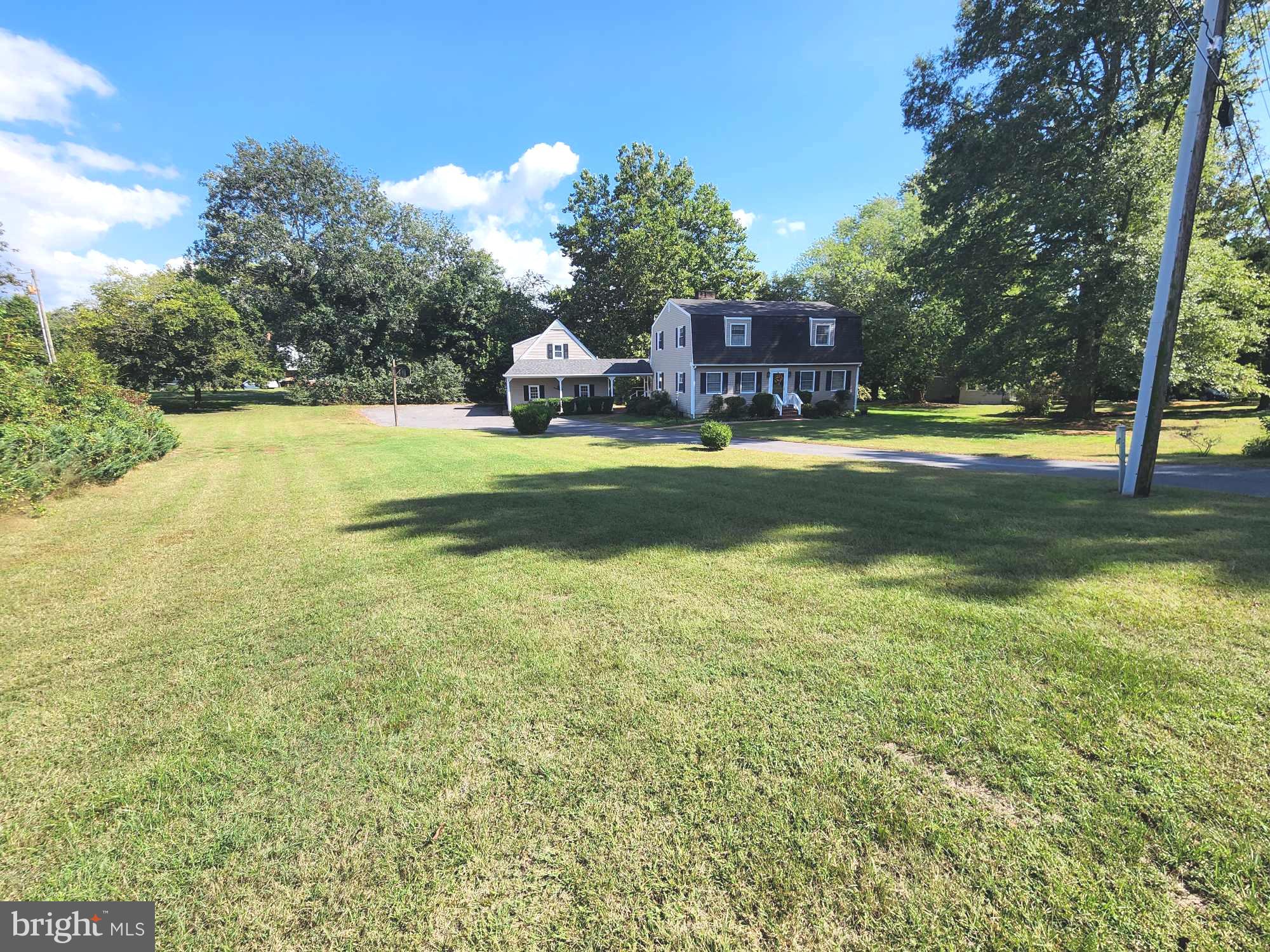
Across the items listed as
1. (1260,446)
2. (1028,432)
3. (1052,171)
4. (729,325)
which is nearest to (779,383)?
(729,325)

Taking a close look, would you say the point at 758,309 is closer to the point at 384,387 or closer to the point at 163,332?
the point at 384,387

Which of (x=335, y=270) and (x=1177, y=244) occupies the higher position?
(x=335, y=270)

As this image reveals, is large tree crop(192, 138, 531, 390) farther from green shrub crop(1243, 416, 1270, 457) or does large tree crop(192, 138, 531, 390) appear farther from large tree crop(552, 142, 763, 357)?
green shrub crop(1243, 416, 1270, 457)

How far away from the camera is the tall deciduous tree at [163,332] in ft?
102

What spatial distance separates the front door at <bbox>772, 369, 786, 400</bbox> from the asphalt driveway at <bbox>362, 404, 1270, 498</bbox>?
861 cm

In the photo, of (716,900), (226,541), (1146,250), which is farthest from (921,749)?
(1146,250)

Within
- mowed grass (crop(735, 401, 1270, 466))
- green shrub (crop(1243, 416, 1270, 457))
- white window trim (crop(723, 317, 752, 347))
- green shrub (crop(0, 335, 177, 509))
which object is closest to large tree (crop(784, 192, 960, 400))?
mowed grass (crop(735, 401, 1270, 466))

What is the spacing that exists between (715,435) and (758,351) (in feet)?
47.7

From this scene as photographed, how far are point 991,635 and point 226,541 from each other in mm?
8707

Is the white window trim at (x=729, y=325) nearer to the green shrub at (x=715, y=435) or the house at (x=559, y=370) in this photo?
the house at (x=559, y=370)

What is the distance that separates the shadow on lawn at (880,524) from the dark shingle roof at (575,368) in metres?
27.4

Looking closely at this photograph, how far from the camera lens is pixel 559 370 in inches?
1460

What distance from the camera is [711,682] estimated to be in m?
3.49

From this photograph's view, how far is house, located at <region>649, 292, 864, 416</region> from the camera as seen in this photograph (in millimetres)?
27938
